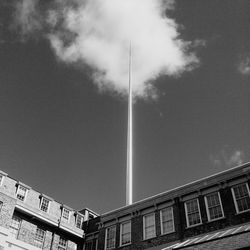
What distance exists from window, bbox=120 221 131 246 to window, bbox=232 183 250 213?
10.0 meters

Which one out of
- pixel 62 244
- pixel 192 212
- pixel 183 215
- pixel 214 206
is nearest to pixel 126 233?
pixel 183 215

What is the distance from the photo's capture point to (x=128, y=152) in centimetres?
4669

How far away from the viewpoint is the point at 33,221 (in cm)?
3184

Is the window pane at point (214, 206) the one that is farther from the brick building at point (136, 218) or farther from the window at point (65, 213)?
A: the window at point (65, 213)

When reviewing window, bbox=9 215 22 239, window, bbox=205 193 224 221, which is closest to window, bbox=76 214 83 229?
window, bbox=9 215 22 239

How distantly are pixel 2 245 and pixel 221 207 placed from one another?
1766 centimetres

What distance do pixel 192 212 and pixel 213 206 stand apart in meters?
1.79

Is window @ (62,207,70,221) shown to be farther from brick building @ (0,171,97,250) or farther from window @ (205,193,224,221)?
window @ (205,193,224,221)

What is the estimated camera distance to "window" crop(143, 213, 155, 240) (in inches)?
1120

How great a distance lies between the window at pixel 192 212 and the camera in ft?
86.0

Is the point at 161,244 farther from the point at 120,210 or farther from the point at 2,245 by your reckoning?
the point at 2,245

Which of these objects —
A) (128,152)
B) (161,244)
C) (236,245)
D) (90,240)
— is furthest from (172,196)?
(128,152)

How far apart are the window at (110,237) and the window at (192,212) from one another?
7.93 metres

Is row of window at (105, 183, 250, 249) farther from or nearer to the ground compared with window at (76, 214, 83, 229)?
nearer to the ground
